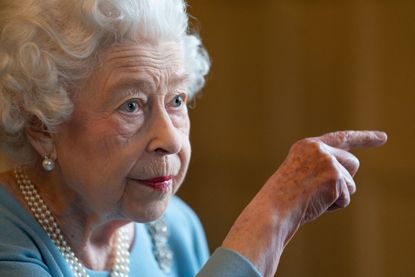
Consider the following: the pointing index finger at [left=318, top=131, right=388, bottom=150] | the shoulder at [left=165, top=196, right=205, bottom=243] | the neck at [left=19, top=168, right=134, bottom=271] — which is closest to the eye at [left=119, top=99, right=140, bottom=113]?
the neck at [left=19, top=168, right=134, bottom=271]

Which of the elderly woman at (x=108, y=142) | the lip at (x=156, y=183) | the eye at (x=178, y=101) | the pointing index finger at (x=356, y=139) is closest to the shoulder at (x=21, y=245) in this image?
the elderly woman at (x=108, y=142)

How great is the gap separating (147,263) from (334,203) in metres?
0.54

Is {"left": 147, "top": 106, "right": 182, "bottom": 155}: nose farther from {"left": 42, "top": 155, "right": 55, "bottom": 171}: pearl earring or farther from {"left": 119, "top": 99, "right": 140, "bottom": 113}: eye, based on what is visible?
{"left": 42, "top": 155, "right": 55, "bottom": 171}: pearl earring

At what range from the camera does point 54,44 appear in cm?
145

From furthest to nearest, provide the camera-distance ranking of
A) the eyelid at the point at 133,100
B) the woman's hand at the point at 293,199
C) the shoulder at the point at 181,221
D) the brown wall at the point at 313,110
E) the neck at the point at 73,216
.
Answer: the brown wall at the point at 313,110
the shoulder at the point at 181,221
the neck at the point at 73,216
the eyelid at the point at 133,100
the woman's hand at the point at 293,199

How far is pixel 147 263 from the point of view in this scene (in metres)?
1.79

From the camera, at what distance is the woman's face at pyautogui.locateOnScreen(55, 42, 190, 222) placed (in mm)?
1470

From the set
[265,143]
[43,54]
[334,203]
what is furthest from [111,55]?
[265,143]

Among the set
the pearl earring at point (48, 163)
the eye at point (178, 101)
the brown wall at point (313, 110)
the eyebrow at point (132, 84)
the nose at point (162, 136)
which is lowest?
the brown wall at point (313, 110)

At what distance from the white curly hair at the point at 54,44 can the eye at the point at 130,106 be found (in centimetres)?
9

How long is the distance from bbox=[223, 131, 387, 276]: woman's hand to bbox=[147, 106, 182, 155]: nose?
0.20 meters

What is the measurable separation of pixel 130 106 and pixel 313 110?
5.88 ft

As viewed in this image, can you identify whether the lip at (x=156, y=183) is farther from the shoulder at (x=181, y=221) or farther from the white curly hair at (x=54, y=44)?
the shoulder at (x=181, y=221)

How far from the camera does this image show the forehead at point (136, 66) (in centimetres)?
146
